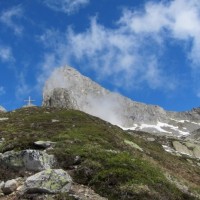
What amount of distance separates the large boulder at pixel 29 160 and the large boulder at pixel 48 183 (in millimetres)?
3370

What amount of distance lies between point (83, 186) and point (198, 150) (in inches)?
2370

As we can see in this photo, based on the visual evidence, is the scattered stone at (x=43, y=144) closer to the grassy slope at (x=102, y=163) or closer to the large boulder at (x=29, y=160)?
the grassy slope at (x=102, y=163)

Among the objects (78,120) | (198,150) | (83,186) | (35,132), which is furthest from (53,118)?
(198,150)

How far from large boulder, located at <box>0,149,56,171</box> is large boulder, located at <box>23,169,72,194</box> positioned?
337 centimetres

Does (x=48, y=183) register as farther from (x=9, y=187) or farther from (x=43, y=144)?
(x=43, y=144)

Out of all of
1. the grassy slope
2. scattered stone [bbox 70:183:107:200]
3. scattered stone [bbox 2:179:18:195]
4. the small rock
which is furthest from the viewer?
the small rock

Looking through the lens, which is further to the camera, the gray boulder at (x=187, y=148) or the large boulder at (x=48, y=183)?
the gray boulder at (x=187, y=148)

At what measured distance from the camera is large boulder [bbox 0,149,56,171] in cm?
2403

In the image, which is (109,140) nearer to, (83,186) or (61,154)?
(61,154)

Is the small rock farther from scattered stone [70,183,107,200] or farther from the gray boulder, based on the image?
the gray boulder

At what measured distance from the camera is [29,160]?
24219 mm

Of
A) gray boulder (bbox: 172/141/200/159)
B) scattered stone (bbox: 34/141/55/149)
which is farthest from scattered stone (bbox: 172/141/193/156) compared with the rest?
scattered stone (bbox: 34/141/55/149)

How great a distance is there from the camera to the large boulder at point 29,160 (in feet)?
78.8

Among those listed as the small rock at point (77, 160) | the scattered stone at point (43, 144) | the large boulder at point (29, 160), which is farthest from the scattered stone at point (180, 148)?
the large boulder at point (29, 160)
